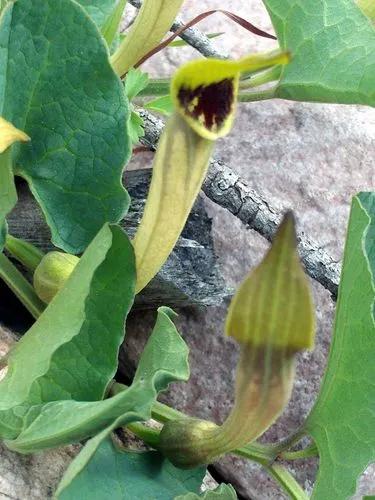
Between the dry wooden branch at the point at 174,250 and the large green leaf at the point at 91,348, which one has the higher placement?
the large green leaf at the point at 91,348

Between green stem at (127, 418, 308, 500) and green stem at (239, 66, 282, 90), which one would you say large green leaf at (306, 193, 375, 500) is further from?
green stem at (239, 66, 282, 90)

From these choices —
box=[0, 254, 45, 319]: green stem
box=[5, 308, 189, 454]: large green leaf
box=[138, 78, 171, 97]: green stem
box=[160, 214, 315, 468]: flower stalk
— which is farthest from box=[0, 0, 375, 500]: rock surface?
box=[160, 214, 315, 468]: flower stalk

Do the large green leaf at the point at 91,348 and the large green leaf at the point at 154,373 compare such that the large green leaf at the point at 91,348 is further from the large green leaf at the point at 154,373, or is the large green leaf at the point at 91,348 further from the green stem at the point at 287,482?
the green stem at the point at 287,482

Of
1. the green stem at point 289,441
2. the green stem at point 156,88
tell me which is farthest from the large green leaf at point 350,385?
the green stem at point 156,88

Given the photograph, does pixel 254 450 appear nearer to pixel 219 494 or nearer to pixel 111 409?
pixel 219 494

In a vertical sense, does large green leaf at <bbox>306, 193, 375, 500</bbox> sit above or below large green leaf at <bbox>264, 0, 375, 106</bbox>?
below

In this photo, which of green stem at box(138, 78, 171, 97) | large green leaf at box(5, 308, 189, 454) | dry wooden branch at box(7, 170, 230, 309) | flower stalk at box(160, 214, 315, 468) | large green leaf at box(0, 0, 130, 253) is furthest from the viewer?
green stem at box(138, 78, 171, 97)

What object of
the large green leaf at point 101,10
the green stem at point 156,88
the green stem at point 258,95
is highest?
the large green leaf at point 101,10
